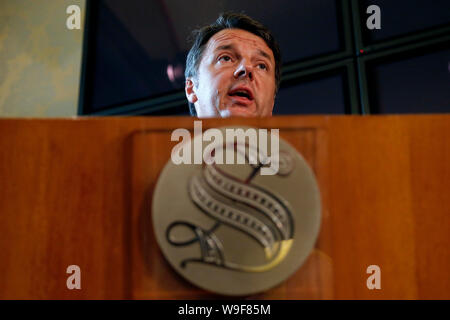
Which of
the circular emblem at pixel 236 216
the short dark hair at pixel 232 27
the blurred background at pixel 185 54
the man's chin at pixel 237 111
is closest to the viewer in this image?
the circular emblem at pixel 236 216

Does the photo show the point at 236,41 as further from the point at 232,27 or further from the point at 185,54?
the point at 185,54

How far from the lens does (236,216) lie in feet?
1.60

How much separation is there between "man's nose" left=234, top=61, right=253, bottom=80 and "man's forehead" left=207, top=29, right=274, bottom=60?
0.07m

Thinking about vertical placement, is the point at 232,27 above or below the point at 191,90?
above

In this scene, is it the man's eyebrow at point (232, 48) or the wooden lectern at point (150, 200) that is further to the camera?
the man's eyebrow at point (232, 48)

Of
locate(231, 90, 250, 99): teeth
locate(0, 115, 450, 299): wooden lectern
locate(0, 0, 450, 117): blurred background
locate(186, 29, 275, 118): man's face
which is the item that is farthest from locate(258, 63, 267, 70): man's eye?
locate(0, 0, 450, 117): blurred background

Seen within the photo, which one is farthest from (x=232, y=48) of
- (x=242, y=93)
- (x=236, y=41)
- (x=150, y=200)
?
(x=150, y=200)

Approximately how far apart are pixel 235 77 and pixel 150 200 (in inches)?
26.3

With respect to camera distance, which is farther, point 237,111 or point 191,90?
point 191,90

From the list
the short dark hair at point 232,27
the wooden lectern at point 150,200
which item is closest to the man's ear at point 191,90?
the short dark hair at point 232,27

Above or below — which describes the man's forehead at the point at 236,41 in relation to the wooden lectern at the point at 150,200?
above

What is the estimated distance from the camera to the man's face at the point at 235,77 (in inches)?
44.1

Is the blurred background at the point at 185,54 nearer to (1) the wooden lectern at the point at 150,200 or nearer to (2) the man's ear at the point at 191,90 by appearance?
(2) the man's ear at the point at 191,90

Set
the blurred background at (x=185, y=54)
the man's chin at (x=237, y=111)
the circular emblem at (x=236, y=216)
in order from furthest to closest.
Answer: the blurred background at (x=185, y=54), the man's chin at (x=237, y=111), the circular emblem at (x=236, y=216)
